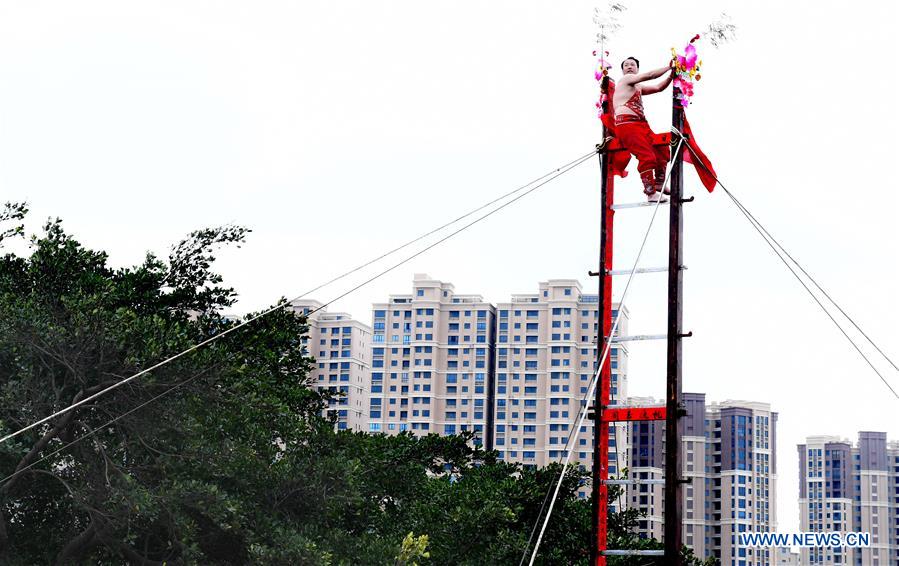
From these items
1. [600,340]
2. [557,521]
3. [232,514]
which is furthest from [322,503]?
[600,340]

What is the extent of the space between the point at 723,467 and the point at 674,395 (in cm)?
11326

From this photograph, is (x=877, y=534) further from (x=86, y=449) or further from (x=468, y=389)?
(x=86, y=449)

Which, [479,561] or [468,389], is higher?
[468,389]

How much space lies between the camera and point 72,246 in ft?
78.8

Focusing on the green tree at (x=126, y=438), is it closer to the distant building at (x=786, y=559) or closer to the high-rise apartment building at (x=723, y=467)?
the high-rise apartment building at (x=723, y=467)

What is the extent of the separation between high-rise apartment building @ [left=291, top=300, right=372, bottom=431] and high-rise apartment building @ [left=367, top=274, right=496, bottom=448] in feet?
22.2

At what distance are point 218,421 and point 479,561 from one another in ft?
27.8

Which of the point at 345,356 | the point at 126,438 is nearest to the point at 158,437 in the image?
the point at 126,438

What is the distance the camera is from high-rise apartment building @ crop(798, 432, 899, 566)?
389ft

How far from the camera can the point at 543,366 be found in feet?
365

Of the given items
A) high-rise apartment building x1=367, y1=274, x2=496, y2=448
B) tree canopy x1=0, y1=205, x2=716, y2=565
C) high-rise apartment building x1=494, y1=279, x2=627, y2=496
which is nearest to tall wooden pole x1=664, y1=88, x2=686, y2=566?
tree canopy x1=0, y1=205, x2=716, y2=565

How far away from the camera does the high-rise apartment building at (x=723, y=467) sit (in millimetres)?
115562

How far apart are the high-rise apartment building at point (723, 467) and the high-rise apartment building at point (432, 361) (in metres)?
16.5

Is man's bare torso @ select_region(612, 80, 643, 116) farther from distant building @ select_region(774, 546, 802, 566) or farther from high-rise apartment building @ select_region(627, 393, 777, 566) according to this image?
distant building @ select_region(774, 546, 802, 566)
